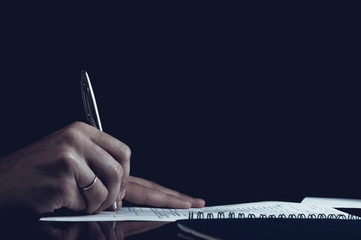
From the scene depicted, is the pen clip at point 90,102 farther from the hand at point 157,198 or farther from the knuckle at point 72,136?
the hand at point 157,198

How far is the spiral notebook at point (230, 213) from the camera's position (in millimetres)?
787

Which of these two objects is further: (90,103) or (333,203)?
(333,203)

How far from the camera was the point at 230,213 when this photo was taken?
0.78 meters

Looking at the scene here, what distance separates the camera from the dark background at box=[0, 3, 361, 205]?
2.09 meters

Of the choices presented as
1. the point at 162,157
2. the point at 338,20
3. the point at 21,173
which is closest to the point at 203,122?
the point at 162,157

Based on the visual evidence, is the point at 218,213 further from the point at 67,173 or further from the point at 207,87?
the point at 207,87

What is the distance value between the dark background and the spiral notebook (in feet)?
3.49

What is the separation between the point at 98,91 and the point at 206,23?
657mm

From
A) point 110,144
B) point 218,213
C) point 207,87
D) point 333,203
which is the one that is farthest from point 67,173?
point 207,87

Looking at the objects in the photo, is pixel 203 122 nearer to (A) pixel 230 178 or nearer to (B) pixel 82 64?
(A) pixel 230 178

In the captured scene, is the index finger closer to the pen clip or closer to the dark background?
the pen clip

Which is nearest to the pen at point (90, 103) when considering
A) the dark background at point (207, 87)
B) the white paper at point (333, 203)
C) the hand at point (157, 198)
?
the hand at point (157, 198)

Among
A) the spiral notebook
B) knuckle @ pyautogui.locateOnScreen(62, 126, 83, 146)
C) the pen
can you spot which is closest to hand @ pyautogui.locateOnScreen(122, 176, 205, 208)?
the spiral notebook

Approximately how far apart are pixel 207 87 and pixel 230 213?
4.77 feet
